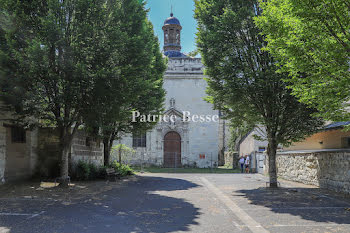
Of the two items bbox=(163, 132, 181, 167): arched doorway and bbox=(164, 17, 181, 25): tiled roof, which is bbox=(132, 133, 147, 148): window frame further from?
bbox=(164, 17, 181, 25): tiled roof

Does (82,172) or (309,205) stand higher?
(82,172)

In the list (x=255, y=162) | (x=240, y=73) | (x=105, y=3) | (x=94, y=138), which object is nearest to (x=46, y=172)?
(x=94, y=138)

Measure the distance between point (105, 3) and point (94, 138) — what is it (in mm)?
9395

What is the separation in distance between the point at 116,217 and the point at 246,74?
299 inches

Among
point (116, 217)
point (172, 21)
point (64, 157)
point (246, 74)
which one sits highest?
point (172, 21)

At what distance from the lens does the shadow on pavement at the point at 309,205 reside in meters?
6.87

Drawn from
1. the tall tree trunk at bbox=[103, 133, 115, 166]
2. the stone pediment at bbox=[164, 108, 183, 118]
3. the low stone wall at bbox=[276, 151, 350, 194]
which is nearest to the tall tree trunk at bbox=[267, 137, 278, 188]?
the low stone wall at bbox=[276, 151, 350, 194]

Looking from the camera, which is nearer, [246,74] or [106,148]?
[246,74]

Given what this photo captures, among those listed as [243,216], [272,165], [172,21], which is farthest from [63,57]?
[172,21]

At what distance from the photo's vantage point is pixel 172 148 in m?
31.8

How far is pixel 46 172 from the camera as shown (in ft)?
50.6

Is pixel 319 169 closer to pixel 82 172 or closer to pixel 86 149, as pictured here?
pixel 82 172

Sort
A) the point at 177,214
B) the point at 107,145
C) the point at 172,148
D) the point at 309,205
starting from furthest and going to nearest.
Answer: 1. the point at 172,148
2. the point at 107,145
3. the point at 309,205
4. the point at 177,214

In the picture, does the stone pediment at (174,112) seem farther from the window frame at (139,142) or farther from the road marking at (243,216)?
the road marking at (243,216)
